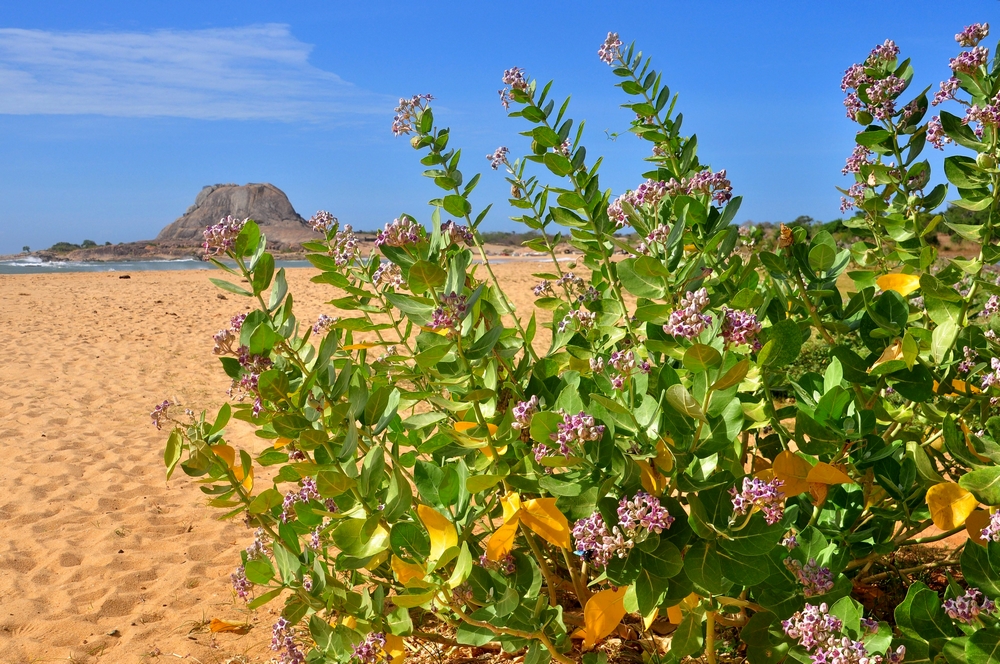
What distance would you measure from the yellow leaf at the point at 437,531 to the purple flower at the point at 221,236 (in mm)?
852

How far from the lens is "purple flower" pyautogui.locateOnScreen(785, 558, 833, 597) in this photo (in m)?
1.78

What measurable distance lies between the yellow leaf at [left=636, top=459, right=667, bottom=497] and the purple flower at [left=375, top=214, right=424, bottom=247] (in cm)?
82

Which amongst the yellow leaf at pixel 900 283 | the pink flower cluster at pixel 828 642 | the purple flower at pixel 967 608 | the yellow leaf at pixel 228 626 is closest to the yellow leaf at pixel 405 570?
the pink flower cluster at pixel 828 642

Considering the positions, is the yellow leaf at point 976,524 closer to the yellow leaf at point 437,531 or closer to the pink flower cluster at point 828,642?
the pink flower cluster at point 828,642

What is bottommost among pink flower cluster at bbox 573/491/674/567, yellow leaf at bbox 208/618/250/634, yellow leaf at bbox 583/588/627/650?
yellow leaf at bbox 208/618/250/634

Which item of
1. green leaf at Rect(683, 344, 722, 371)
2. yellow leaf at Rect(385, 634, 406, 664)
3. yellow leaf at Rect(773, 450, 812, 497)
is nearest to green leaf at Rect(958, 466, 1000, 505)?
yellow leaf at Rect(773, 450, 812, 497)

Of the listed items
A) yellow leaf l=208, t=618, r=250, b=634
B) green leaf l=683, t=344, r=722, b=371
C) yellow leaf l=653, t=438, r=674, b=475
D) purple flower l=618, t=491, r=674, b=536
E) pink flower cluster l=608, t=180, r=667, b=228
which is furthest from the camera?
yellow leaf l=208, t=618, r=250, b=634

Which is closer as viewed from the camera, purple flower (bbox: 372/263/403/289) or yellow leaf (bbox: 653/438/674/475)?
yellow leaf (bbox: 653/438/674/475)

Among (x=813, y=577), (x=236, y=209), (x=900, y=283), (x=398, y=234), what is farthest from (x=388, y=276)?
(x=236, y=209)

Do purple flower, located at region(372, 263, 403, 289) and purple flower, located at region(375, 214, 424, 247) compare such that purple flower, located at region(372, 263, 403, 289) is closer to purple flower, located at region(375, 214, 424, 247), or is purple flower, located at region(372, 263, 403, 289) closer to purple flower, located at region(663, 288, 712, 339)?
purple flower, located at region(375, 214, 424, 247)

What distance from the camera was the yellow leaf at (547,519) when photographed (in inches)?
69.7

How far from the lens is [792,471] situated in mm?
1845

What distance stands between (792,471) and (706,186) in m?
0.91

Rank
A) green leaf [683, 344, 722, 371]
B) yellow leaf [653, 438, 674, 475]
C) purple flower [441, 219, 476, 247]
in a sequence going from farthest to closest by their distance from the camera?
purple flower [441, 219, 476, 247], yellow leaf [653, 438, 674, 475], green leaf [683, 344, 722, 371]
